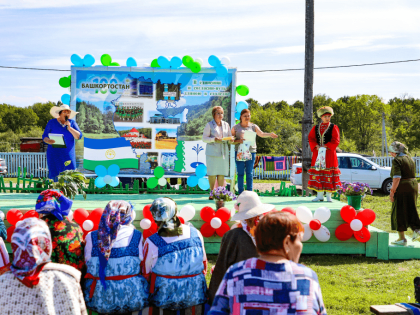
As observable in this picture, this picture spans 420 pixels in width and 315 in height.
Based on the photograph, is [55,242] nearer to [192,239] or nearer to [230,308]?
[192,239]

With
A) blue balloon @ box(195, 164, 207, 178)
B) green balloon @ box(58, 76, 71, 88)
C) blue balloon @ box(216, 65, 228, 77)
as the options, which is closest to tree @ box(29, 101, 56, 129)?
green balloon @ box(58, 76, 71, 88)

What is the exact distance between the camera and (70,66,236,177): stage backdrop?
8852mm

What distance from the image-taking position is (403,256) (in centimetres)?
605

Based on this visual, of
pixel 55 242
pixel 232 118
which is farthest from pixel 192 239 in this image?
pixel 232 118

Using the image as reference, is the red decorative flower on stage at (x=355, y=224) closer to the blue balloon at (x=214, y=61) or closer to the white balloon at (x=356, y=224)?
the white balloon at (x=356, y=224)

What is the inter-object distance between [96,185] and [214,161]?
284 cm

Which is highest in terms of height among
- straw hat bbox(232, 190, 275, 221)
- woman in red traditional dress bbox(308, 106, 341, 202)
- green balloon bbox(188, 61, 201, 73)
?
green balloon bbox(188, 61, 201, 73)

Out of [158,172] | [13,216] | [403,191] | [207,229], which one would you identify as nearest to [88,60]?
[158,172]

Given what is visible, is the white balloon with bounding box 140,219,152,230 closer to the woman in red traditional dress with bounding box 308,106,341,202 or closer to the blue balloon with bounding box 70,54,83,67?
the woman in red traditional dress with bounding box 308,106,341,202

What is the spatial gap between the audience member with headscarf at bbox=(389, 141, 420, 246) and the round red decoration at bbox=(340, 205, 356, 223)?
0.65 m

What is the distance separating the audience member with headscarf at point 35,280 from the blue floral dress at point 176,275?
943 millimetres

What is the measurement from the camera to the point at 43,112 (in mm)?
52156

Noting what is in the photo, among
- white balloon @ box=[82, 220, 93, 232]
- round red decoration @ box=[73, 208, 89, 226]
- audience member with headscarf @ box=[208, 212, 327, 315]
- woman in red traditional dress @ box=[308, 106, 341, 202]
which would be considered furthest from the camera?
woman in red traditional dress @ box=[308, 106, 341, 202]

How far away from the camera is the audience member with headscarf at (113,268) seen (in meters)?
3.04
